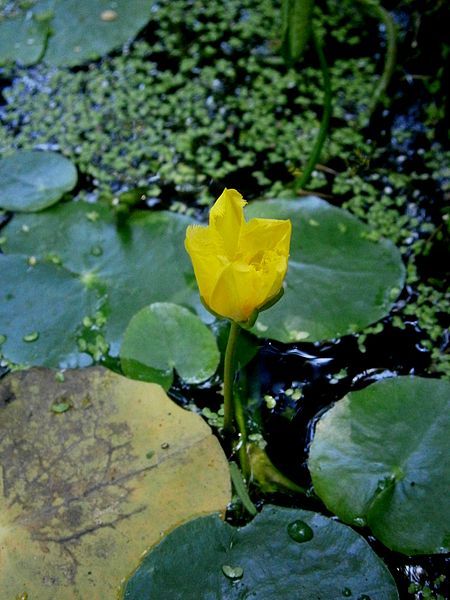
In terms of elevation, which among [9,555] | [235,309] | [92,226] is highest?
[235,309]

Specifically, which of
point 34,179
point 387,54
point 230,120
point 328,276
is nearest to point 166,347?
point 328,276

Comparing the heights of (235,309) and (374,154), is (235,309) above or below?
above

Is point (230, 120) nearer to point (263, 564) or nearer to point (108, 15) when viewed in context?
point (108, 15)

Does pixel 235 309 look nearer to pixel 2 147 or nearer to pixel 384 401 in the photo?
pixel 384 401

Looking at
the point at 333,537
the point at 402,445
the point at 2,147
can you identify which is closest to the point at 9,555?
the point at 333,537

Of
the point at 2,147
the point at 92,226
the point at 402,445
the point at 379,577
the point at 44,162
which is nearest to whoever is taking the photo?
the point at 379,577

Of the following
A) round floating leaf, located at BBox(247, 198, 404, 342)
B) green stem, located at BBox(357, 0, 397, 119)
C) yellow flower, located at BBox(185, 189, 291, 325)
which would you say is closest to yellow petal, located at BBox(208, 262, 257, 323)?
yellow flower, located at BBox(185, 189, 291, 325)

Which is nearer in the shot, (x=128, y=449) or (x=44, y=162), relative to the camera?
(x=128, y=449)
